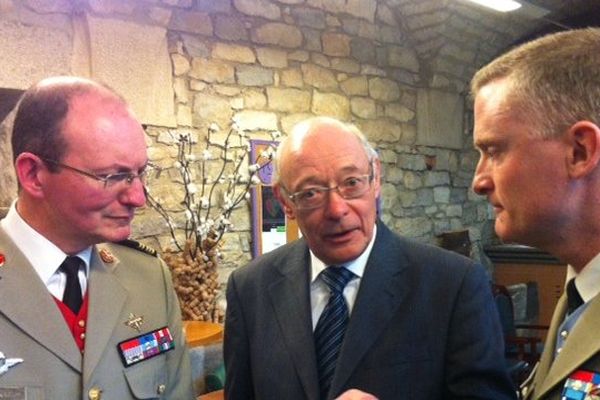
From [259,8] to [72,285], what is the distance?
9.40ft

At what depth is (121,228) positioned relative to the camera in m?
1.32

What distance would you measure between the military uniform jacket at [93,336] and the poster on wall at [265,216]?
212cm

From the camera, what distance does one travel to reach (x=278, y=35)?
12.7 ft

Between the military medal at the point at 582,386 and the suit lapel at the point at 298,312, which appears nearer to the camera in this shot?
the military medal at the point at 582,386

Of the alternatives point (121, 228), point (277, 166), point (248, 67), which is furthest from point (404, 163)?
point (121, 228)

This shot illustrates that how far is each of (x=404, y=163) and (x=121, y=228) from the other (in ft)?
12.8

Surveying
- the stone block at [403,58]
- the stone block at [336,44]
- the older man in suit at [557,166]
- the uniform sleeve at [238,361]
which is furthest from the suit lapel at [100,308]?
the stone block at [403,58]

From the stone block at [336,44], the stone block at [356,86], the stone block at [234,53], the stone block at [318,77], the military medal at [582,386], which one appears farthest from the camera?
the stone block at [356,86]

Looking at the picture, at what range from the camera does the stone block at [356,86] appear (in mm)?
4391

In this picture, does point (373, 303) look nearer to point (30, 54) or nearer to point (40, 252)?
point (40, 252)

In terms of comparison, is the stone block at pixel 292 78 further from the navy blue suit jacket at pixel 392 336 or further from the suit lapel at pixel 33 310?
the suit lapel at pixel 33 310

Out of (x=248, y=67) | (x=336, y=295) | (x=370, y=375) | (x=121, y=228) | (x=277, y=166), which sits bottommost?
(x=370, y=375)

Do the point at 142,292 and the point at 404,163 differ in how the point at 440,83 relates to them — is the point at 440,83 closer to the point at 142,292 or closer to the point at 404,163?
the point at 404,163

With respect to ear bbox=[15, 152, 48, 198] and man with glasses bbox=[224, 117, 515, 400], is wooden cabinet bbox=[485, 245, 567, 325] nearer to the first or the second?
man with glasses bbox=[224, 117, 515, 400]
